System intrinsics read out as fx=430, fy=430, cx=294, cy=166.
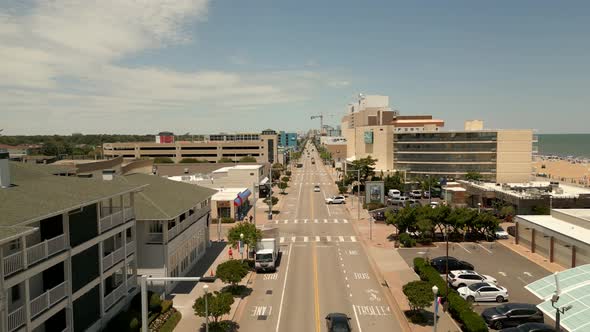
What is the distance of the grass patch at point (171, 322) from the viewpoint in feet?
92.6

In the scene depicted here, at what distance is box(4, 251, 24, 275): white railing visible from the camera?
18.6 m

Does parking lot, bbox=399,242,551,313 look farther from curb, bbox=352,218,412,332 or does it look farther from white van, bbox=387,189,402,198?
white van, bbox=387,189,402,198

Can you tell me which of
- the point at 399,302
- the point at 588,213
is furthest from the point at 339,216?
the point at 399,302

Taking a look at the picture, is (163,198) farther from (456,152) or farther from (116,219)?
(456,152)

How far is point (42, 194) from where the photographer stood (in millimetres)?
23344

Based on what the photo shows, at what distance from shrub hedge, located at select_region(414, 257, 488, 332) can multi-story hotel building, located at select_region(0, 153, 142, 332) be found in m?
23.0

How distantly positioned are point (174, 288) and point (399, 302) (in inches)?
746

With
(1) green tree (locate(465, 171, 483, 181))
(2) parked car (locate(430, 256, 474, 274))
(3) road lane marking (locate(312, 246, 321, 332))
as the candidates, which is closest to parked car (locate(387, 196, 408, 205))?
(1) green tree (locate(465, 171, 483, 181))

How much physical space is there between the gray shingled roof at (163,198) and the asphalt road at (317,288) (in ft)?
31.7

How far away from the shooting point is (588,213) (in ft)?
162

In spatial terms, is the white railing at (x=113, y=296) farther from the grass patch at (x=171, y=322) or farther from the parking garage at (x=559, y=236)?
the parking garage at (x=559, y=236)

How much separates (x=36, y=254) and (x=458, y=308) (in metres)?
25.9

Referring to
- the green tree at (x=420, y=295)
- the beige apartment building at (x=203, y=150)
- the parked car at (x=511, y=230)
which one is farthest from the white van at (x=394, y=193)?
the beige apartment building at (x=203, y=150)

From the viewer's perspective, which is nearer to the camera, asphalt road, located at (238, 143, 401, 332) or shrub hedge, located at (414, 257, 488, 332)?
shrub hedge, located at (414, 257, 488, 332)
